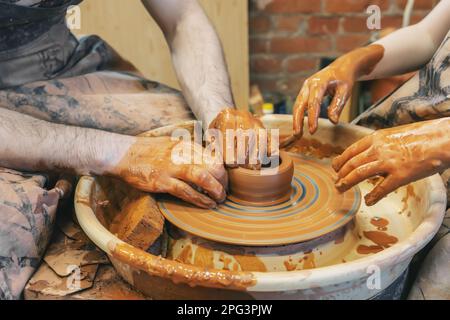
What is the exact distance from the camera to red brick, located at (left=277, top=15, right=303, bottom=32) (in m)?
3.18

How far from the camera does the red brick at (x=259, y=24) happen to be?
3182 millimetres

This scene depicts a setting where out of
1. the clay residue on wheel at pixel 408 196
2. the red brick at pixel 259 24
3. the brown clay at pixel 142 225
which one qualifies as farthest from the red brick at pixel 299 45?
the brown clay at pixel 142 225

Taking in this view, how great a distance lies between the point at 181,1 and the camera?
5.74 feet

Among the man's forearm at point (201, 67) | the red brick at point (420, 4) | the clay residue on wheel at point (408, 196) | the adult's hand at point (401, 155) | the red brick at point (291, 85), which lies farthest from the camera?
the red brick at point (291, 85)

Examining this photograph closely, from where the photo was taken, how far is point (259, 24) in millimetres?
3199

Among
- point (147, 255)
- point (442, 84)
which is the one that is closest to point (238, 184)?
point (147, 255)

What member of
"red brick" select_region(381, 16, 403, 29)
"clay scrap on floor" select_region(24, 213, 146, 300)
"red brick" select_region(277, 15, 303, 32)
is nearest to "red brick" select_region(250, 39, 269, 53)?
"red brick" select_region(277, 15, 303, 32)

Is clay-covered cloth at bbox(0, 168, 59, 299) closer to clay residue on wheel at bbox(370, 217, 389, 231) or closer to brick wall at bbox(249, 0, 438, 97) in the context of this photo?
clay residue on wheel at bbox(370, 217, 389, 231)

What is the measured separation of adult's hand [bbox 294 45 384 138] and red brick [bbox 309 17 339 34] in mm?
1855

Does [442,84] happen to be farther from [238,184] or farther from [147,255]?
[147,255]

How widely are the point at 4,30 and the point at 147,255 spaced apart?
0.87 metres

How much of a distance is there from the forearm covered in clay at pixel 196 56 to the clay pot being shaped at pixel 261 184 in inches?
12.2

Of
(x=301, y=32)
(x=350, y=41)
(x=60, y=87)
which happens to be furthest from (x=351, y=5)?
(x=60, y=87)

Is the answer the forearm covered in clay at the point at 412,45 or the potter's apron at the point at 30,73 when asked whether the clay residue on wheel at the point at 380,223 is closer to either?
the forearm covered in clay at the point at 412,45
